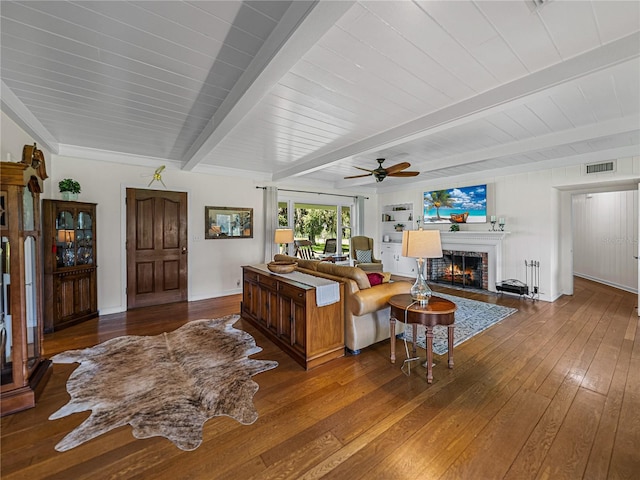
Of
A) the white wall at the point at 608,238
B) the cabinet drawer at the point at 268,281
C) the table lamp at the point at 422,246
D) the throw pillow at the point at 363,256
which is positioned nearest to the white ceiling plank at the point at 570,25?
the table lamp at the point at 422,246

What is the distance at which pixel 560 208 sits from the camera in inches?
213

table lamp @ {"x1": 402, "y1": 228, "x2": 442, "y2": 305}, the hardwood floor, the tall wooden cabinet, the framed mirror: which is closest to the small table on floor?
table lamp @ {"x1": 402, "y1": 228, "x2": 442, "y2": 305}

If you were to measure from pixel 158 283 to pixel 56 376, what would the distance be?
251cm

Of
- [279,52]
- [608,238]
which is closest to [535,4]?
[279,52]

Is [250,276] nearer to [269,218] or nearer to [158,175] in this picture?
[269,218]

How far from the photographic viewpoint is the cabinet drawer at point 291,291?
9.04ft

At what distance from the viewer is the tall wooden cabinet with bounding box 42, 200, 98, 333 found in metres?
3.65

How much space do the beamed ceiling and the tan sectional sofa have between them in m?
1.76

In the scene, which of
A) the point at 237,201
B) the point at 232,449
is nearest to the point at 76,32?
the point at 232,449

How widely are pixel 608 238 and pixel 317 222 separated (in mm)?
7008

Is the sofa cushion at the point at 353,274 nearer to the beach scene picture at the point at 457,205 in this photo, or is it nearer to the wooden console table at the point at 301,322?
the wooden console table at the point at 301,322

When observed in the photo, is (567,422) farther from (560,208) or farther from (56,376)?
(560,208)

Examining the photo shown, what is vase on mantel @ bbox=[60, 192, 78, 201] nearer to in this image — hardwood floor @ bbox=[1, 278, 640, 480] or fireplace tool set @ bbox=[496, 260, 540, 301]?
hardwood floor @ bbox=[1, 278, 640, 480]

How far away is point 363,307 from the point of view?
287cm
